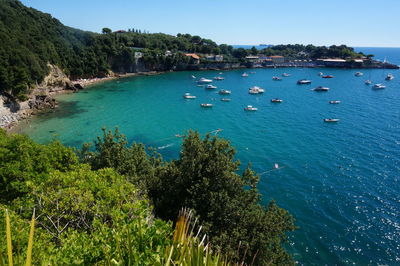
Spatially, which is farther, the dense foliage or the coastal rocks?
the coastal rocks

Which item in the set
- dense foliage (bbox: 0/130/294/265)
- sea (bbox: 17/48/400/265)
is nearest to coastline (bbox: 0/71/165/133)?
sea (bbox: 17/48/400/265)

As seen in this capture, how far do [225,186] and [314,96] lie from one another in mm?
67322

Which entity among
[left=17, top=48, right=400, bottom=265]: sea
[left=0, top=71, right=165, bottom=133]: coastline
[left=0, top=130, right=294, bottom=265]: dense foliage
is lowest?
[left=17, top=48, right=400, bottom=265]: sea

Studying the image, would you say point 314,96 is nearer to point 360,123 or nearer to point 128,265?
point 360,123

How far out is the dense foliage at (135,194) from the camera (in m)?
11.5

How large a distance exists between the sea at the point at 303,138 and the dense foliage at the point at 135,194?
7.59 metres

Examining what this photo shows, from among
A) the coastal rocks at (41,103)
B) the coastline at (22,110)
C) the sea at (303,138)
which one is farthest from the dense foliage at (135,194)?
the coastal rocks at (41,103)

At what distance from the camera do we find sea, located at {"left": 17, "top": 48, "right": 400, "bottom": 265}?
2275 cm

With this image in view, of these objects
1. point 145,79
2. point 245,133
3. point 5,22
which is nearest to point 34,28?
point 5,22

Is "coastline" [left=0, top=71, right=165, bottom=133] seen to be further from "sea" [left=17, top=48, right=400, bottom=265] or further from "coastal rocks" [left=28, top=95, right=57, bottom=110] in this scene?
"sea" [left=17, top=48, right=400, bottom=265]

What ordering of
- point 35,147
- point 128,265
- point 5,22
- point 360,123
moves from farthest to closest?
1. point 5,22
2. point 360,123
3. point 35,147
4. point 128,265

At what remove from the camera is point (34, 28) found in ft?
245

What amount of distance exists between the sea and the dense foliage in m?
7.59

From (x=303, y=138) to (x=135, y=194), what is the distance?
119 feet
